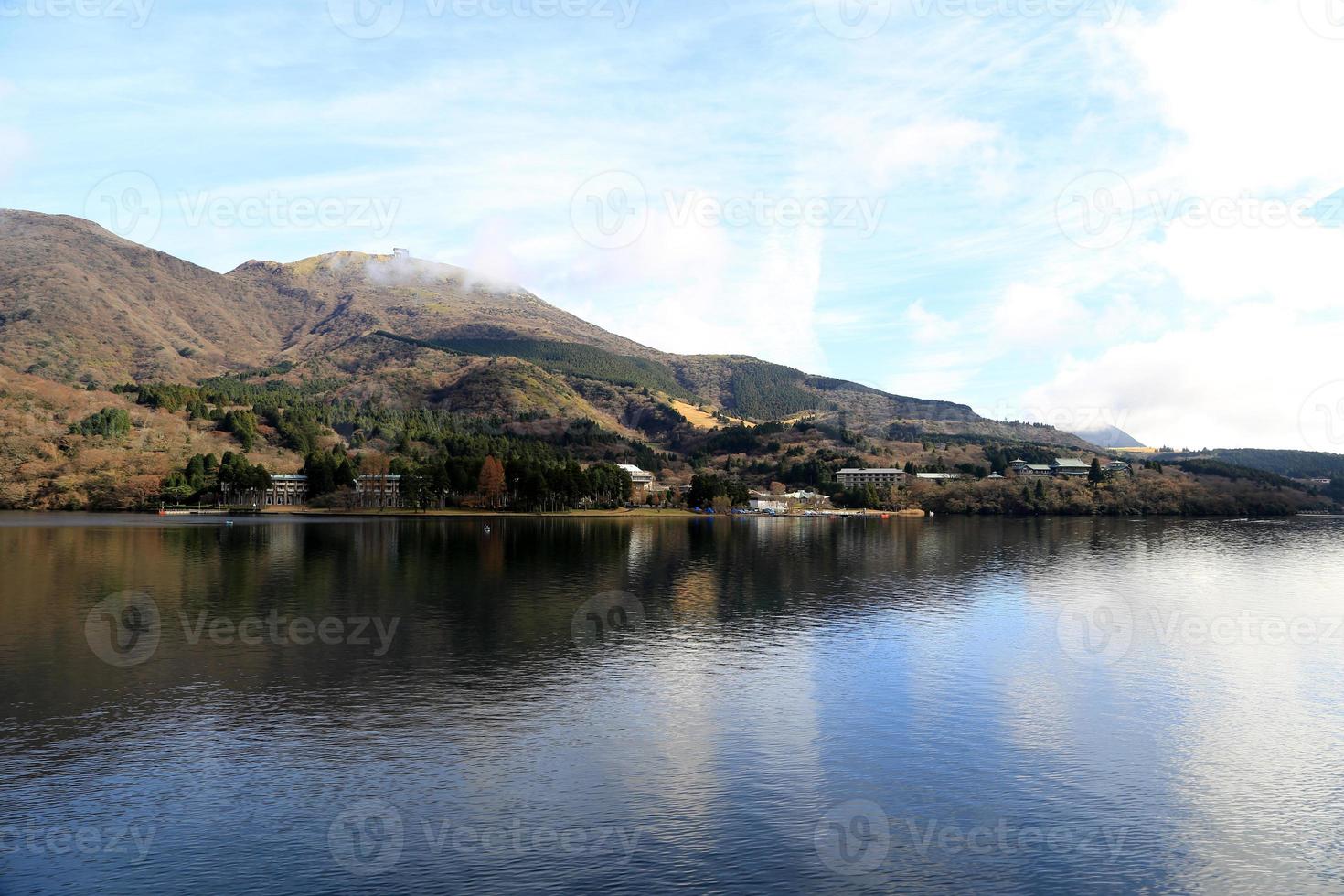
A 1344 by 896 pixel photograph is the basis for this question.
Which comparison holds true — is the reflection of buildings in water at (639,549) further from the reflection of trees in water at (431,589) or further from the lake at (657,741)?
the lake at (657,741)

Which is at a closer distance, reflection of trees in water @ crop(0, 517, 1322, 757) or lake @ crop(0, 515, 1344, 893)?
lake @ crop(0, 515, 1344, 893)

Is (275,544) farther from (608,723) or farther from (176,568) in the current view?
(608,723)

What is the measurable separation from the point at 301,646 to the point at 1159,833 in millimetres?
48144

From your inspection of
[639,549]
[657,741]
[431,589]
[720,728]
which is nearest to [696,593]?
[431,589]

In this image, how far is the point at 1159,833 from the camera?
97.6ft

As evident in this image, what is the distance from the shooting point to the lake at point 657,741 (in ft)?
89.0

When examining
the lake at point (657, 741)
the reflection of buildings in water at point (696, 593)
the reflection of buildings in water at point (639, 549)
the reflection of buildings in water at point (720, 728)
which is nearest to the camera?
the lake at point (657, 741)

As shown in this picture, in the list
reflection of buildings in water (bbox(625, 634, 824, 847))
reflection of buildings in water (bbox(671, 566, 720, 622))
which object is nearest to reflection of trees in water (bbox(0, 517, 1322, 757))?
reflection of buildings in water (bbox(671, 566, 720, 622))

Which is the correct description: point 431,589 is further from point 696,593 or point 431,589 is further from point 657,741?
point 657,741

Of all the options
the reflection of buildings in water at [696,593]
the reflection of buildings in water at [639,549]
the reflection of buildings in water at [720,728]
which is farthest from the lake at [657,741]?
the reflection of buildings in water at [639,549]

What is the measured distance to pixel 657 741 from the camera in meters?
38.0

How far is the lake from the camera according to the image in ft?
89.0

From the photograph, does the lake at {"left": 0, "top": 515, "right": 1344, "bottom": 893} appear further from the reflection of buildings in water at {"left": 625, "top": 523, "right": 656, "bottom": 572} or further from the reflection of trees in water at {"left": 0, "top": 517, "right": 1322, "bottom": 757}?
the reflection of buildings in water at {"left": 625, "top": 523, "right": 656, "bottom": 572}

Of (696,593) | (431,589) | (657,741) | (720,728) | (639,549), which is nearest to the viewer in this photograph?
(657,741)
